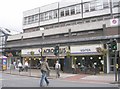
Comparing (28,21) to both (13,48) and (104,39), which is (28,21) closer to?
(13,48)

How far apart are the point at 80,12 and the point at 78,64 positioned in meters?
12.1

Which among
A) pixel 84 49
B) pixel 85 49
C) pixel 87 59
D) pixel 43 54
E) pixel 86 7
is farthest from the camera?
pixel 86 7

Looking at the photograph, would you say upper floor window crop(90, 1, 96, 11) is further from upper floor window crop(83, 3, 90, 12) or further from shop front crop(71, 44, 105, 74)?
shop front crop(71, 44, 105, 74)

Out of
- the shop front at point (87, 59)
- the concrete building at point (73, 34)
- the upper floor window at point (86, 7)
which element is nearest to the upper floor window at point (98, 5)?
the concrete building at point (73, 34)

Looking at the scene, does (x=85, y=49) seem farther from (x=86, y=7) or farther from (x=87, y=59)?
(x=86, y=7)

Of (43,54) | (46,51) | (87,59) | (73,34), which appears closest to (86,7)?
(73,34)

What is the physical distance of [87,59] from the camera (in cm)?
3509

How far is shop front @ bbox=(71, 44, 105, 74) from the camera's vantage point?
1292 inches

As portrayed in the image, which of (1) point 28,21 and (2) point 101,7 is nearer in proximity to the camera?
(2) point 101,7

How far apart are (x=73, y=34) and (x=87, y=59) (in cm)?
460

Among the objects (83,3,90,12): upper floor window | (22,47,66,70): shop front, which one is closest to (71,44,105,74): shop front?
(22,47,66,70): shop front

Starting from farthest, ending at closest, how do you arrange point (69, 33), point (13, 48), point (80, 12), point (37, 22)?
point (37, 22)
point (13, 48)
point (80, 12)
point (69, 33)

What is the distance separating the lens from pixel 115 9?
132ft

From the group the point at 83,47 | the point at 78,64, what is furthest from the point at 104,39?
the point at 78,64
